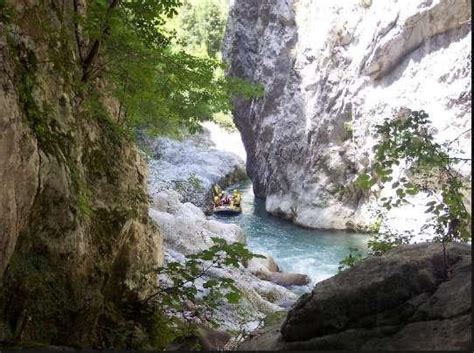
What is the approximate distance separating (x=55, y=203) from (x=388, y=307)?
2713mm

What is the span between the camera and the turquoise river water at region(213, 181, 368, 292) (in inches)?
661

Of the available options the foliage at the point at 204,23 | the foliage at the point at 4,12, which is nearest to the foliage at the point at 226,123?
the foliage at the point at 204,23

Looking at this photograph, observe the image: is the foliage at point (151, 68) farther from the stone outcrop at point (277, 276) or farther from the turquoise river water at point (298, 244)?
the turquoise river water at point (298, 244)

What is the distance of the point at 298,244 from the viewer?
1995cm

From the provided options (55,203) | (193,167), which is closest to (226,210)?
(193,167)

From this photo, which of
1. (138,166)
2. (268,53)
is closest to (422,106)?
(268,53)

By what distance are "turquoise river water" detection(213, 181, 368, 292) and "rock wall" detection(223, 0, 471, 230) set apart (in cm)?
115

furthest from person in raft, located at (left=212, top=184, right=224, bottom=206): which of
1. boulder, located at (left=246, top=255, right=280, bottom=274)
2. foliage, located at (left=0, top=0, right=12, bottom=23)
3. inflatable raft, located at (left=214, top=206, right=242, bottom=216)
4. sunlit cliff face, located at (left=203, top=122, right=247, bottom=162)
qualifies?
foliage, located at (left=0, top=0, right=12, bottom=23)

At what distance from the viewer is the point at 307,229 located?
75.2 ft

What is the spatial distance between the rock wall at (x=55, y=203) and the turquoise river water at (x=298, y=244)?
31.6 feet

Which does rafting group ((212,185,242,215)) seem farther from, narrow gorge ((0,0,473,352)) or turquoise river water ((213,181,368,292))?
narrow gorge ((0,0,473,352))

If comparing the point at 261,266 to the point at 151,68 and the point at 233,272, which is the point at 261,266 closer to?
the point at 233,272

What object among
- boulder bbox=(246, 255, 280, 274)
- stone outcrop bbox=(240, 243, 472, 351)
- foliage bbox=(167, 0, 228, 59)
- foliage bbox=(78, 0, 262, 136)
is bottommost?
stone outcrop bbox=(240, 243, 472, 351)

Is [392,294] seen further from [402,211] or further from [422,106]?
[422,106]
